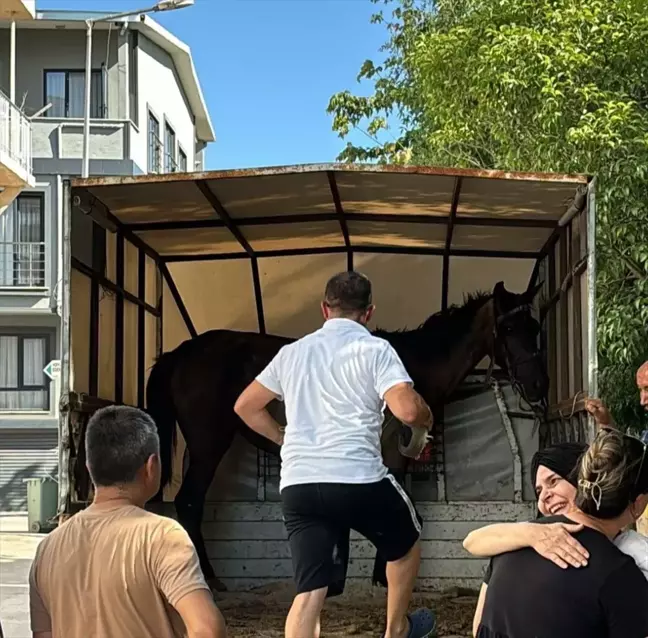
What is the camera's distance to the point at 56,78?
2128 centimetres

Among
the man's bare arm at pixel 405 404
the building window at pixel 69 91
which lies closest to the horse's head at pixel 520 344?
the man's bare arm at pixel 405 404

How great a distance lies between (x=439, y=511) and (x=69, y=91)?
17.2m

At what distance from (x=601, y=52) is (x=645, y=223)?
156 centimetres

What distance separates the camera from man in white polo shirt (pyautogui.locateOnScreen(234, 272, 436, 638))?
360 cm

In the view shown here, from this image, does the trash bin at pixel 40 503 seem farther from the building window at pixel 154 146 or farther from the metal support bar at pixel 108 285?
the metal support bar at pixel 108 285

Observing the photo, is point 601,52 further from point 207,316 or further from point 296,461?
point 296,461

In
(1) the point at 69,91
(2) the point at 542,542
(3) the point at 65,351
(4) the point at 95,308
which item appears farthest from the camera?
(1) the point at 69,91

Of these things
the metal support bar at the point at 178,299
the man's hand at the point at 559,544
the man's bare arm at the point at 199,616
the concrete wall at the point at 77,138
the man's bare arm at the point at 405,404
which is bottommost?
the man's bare arm at the point at 199,616

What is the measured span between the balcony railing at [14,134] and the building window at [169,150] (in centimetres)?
714

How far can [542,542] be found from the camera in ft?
7.05

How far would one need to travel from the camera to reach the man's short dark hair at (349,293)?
378cm

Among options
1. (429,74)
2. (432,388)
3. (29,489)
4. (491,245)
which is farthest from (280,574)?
(29,489)

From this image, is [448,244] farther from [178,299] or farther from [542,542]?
[542,542]

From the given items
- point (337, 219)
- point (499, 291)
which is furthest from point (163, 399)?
point (499, 291)
